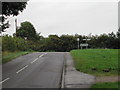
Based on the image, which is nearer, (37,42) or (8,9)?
(8,9)

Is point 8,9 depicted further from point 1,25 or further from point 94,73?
point 94,73

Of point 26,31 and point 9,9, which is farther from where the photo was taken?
point 26,31

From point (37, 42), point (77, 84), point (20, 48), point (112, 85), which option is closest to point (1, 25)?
point (77, 84)

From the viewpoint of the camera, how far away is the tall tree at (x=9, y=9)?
88.8 ft

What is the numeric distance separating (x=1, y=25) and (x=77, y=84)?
14395 millimetres

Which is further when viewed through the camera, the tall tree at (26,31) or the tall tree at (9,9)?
the tall tree at (26,31)

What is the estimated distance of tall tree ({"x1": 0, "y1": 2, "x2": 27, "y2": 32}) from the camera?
2706 cm

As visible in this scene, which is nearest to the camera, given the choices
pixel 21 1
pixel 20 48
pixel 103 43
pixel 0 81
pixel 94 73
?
pixel 0 81

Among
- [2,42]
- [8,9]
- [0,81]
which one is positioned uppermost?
[8,9]

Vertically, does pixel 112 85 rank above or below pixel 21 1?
below

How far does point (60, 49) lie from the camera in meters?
69.4

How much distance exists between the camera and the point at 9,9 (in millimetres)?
27859

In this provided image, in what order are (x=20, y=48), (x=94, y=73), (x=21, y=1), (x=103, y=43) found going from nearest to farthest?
(x=94, y=73) → (x=21, y=1) → (x=20, y=48) → (x=103, y=43)

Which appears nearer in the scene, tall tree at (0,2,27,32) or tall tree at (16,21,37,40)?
tall tree at (0,2,27,32)
